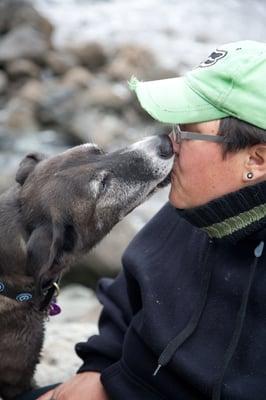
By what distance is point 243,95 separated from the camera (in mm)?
2396

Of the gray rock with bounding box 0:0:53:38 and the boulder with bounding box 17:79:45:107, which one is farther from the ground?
the boulder with bounding box 17:79:45:107

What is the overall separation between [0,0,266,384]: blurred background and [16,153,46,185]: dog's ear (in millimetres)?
1207

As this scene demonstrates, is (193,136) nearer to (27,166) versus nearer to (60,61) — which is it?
(27,166)

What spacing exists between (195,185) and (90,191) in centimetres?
80

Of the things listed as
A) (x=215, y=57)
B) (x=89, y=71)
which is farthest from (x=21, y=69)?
(x=215, y=57)

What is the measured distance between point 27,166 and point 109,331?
37.4 inches

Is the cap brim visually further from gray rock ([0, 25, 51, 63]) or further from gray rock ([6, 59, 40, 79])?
gray rock ([0, 25, 51, 63])

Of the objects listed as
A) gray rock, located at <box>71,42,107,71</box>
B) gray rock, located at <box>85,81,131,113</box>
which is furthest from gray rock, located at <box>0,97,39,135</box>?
gray rock, located at <box>71,42,107,71</box>

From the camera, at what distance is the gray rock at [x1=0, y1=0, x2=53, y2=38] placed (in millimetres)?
14648

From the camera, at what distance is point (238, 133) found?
2439 mm

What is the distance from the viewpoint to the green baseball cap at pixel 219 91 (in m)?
2.39

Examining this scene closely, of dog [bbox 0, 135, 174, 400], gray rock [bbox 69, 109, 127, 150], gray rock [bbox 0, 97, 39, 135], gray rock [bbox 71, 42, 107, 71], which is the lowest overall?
gray rock [bbox 71, 42, 107, 71]

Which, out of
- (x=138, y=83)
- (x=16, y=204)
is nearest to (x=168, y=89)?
(x=138, y=83)

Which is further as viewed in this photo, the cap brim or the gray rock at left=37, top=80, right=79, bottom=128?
the gray rock at left=37, top=80, right=79, bottom=128
